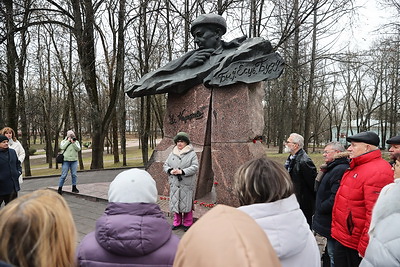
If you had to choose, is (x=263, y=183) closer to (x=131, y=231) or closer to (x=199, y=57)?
(x=131, y=231)

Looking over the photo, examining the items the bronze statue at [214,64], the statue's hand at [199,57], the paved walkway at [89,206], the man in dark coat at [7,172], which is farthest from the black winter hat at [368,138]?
the man in dark coat at [7,172]

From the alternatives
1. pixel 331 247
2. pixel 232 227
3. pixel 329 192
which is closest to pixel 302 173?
pixel 329 192

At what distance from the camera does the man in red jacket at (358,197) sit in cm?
244

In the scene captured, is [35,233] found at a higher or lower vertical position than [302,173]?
higher

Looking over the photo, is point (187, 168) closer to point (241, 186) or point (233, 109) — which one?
point (233, 109)

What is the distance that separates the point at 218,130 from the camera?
598 cm

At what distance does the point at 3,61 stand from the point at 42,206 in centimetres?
1315

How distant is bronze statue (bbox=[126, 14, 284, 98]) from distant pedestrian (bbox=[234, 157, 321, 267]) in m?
4.14

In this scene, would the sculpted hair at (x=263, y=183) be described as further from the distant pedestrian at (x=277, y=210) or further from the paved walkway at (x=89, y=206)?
the paved walkway at (x=89, y=206)

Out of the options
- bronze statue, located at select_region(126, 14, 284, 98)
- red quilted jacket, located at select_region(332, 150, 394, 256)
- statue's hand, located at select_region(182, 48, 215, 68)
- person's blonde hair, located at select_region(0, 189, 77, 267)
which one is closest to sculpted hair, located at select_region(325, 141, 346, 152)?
red quilted jacket, located at select_region(332, 150, 394, 256)

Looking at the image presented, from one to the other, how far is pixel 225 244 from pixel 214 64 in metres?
5.57

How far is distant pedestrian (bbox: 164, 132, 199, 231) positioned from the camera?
14.9 feet

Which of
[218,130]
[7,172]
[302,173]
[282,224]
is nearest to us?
[282,224]

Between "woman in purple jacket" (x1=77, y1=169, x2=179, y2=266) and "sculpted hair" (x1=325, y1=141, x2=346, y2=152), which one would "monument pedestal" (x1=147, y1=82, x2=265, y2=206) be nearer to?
"sculpted hair" (x1=325, y1=141, x2=346, y2=152)
